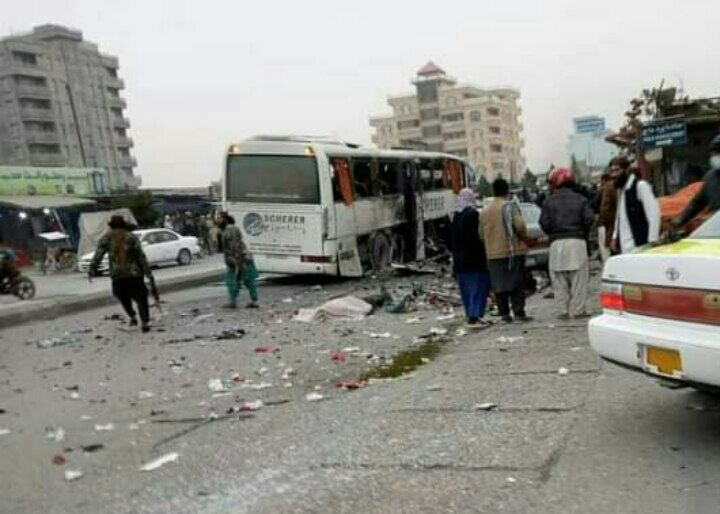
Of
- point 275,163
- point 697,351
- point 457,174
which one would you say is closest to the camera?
point 697,351

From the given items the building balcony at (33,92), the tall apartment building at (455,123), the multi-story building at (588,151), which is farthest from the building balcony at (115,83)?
the multi-story building at (588,151)

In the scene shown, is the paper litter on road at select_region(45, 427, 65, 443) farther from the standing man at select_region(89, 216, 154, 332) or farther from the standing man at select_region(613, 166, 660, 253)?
the standing man at select_region(613, 166, 660, 253)

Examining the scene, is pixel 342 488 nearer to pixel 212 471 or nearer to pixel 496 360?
pixel 212 471

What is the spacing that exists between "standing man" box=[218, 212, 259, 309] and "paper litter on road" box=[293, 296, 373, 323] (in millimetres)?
2196

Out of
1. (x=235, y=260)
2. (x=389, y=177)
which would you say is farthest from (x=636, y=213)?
(x=389, y=177)

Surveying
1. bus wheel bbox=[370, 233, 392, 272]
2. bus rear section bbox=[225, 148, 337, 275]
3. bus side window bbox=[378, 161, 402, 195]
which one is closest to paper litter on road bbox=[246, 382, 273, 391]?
bus rear section bbox=[225, 148, 337, 275]

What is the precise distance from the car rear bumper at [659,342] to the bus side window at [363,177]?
1260cm

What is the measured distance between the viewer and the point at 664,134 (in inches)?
651

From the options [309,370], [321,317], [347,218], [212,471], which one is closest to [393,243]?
[347,218]

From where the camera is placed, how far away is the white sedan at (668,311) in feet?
13.1

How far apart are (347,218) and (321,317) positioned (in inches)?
221

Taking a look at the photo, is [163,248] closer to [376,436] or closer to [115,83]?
[376,436]

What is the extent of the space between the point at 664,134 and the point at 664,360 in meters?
13.5

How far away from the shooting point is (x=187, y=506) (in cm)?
412
